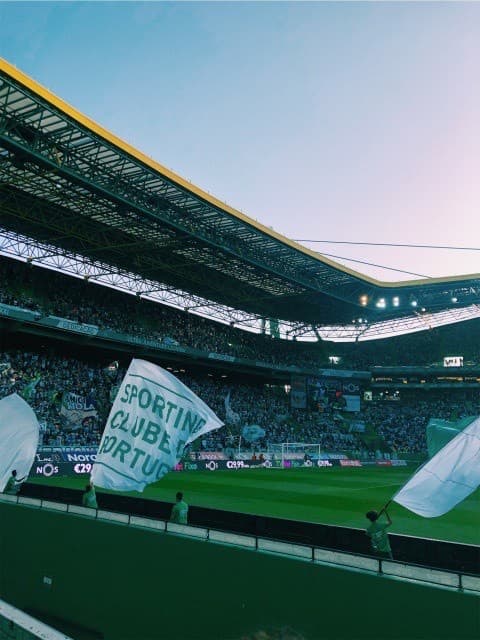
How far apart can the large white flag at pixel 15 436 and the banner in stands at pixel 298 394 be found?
49.4m

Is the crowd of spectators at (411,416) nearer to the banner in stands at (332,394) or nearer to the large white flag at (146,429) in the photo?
the banner in stands at (332,394)

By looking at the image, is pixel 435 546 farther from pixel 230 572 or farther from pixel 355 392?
pixel 355 392

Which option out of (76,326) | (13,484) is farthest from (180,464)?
(13,484)

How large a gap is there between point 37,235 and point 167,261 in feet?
31.1

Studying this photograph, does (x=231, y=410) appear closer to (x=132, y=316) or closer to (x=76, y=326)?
(x=132, y=316)

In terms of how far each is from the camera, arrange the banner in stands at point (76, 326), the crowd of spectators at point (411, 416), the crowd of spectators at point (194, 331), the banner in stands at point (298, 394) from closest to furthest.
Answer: the banner in stands at point (76, 326) → the crowd of spectators at point (194, 331) → the crowd of spectators at point (411, 416) → the banner in stands at point (298, 394)

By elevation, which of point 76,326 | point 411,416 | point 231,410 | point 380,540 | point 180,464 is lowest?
point 180,464

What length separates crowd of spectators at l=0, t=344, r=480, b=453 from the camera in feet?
130

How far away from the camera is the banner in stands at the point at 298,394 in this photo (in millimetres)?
62500

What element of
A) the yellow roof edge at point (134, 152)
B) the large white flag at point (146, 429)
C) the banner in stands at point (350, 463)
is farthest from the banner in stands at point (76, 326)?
the large white flag at point (146, 429)

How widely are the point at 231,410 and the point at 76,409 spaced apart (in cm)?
1736

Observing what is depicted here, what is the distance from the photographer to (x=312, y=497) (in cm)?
2578

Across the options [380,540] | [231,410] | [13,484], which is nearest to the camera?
[380,540]

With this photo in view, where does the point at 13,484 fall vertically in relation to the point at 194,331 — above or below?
below
